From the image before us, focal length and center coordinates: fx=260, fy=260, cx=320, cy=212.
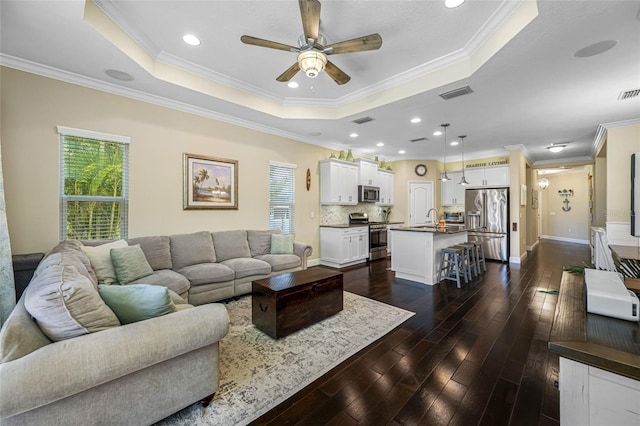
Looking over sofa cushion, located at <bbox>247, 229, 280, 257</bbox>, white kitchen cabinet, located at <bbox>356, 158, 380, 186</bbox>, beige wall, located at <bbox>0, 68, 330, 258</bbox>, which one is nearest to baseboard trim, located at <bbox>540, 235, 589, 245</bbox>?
white kitchen cabinet, located at <bbox>356, 158, 380, 186</bbox>

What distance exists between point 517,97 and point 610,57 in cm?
102

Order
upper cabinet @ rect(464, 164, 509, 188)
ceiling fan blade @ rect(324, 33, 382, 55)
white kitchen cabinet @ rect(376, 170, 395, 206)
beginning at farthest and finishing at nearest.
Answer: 1. white kitchen cabinet @ rect(376, 170, 395, 206)
2. upper cabinet @ rect(464, 164, 509, 188)
3. ceiling fan blade @ rect(324, 33, 382, 55)

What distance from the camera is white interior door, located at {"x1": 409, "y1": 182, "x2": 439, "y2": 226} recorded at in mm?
7941

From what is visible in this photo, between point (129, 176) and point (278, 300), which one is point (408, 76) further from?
point (129, 176)

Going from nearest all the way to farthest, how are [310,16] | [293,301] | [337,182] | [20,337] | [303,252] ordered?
1. [20,337]
2. [310,16]
3. [293,301]
4. [303,252]
5. [337,182]

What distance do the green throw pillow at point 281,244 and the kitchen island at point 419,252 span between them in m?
2.04

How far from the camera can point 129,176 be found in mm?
3598

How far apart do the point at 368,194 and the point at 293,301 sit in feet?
15.7

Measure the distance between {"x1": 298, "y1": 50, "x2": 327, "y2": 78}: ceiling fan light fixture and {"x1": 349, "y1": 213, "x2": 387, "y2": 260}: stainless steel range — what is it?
4.70 meters

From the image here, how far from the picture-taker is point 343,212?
695 cm

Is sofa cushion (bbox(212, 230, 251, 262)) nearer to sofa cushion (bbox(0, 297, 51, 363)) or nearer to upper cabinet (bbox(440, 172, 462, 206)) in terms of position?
sofa cushion (bbox(0, 297, 51, 363))

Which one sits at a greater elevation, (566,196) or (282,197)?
(566,196)

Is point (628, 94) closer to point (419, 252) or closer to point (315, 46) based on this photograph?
point (419, 252)

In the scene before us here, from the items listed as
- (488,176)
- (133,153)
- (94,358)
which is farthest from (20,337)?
(488,176)
